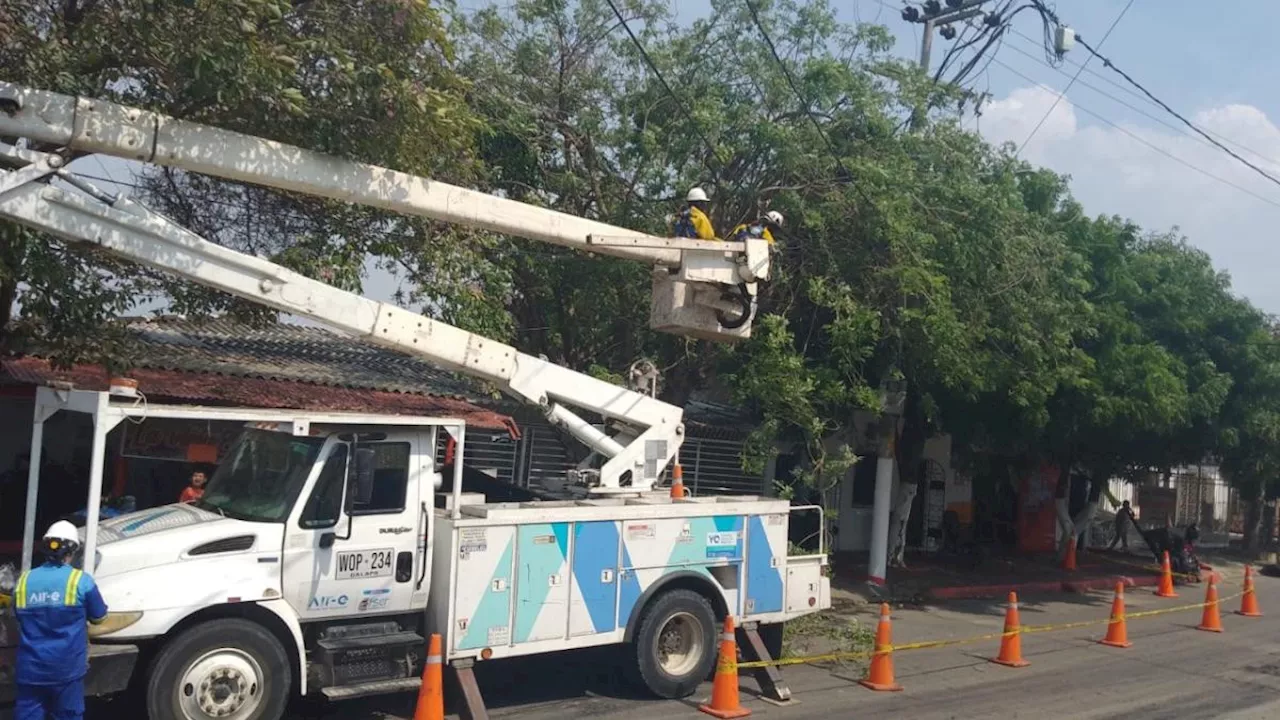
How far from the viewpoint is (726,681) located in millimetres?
9555

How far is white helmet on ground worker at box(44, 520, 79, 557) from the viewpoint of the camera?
6.74 m

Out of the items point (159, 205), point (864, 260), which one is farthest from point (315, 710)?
point (864, 260)

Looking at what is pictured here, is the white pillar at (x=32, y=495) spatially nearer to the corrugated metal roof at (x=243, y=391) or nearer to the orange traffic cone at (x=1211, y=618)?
the corrugated metal roof at (x=243, y=391)

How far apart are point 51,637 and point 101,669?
1.98 feet

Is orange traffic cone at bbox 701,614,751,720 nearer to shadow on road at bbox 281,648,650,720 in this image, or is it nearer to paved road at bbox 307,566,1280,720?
paved road at bbox 307,566,1280,720

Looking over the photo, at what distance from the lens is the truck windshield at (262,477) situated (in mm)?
8328

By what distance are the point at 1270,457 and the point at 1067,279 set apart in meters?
8.76

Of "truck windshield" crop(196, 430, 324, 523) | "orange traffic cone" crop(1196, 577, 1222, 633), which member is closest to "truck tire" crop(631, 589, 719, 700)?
"truck windshield" crop(196, 430, 324, 523)

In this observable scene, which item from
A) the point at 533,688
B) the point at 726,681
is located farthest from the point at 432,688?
the point at 726,681

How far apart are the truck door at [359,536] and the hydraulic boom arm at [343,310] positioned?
2.94 ft

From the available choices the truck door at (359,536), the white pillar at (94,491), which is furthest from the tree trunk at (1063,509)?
the white pillar at (94,491)

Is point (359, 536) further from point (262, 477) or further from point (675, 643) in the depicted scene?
point (675, 643)

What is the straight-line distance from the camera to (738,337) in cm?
1075

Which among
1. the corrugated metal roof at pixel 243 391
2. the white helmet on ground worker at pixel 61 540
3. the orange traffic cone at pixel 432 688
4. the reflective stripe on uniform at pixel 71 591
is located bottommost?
the orange traffic cone at pixel 432 688
